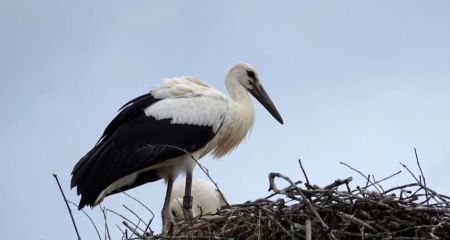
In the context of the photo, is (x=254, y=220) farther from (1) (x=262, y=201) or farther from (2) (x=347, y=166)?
(2) (x=347, y=166)

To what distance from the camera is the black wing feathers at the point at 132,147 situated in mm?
8492

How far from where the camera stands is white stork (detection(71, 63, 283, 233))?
8578mm

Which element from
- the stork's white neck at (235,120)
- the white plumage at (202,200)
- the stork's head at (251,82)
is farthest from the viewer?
A: the stork's head at (251,82)

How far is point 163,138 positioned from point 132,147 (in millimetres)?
302

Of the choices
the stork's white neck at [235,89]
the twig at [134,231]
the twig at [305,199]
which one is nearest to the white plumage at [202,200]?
the stork's white neck at [235,89]

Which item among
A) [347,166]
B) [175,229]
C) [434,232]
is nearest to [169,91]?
[175,229]

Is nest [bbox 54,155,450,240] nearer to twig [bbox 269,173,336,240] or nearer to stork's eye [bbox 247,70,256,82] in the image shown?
twig [bbox 269,173,336,240]

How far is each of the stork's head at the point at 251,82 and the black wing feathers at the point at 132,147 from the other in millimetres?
879

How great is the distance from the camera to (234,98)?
31.3ft

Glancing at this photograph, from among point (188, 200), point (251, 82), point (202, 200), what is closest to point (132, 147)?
point (188, 200)

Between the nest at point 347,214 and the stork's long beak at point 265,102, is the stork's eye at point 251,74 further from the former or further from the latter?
the nest at point 347,214

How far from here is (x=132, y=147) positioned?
877 centimetres

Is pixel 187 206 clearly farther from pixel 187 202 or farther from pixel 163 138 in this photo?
pixel 163 138

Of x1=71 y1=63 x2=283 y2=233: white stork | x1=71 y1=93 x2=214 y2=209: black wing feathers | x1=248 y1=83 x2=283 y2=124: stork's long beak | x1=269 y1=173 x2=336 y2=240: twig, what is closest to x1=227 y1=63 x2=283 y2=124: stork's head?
x1=248 y1=83 x2=283 y2=124: stork's long beak
